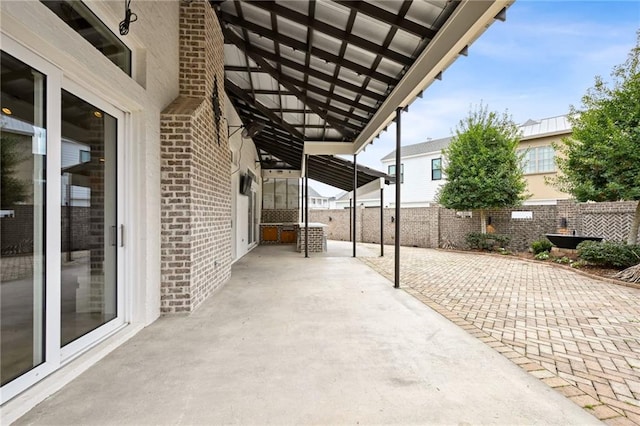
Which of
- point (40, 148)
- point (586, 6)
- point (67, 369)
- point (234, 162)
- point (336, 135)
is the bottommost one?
point (67, 369)

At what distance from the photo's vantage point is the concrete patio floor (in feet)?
5.92

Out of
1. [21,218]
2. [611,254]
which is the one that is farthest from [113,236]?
[611,254]

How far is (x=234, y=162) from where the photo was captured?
776cm

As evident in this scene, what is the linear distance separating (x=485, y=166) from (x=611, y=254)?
15.0 ft

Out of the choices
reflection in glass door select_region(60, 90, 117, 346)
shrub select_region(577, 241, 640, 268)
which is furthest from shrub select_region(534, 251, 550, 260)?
reflection in glass door select_region(60, 90, 117, 346)

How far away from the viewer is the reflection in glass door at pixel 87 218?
2.31 m

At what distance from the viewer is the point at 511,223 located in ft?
35.4

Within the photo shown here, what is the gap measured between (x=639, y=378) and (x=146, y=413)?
12.0 ft

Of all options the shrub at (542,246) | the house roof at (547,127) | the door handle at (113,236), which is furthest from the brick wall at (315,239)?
the house roof at (547,127)

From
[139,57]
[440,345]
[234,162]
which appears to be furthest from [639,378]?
[234,162]

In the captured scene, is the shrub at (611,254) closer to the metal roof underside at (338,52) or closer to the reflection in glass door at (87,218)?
the metal roof underside at (338,52)

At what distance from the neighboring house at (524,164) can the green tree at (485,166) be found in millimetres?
762

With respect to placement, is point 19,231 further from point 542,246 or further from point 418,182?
point 418,182

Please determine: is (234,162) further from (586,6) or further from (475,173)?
(586,6)
